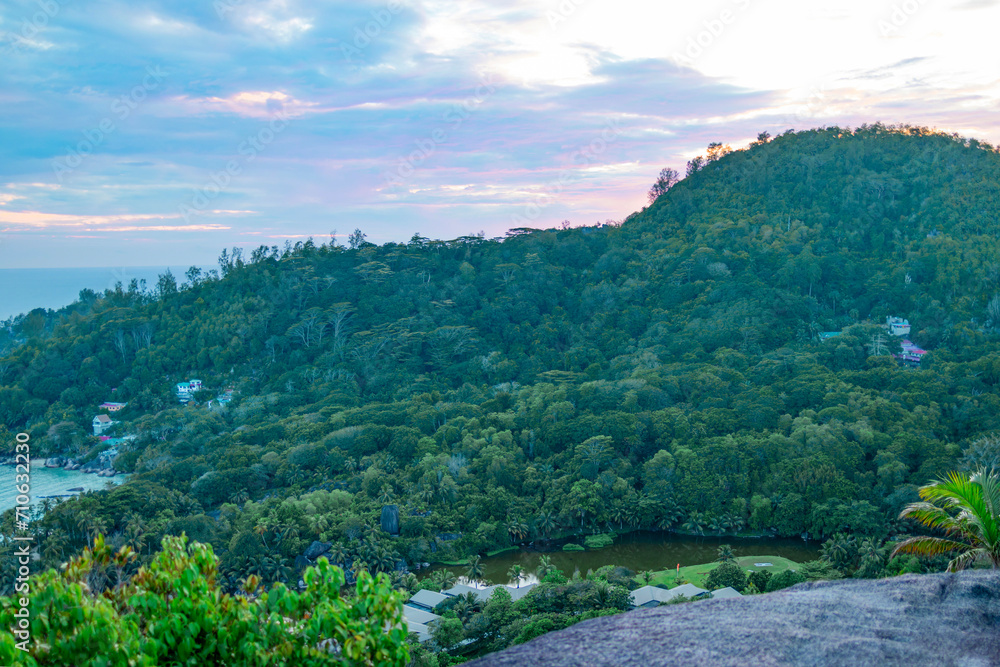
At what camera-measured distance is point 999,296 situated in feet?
96.0

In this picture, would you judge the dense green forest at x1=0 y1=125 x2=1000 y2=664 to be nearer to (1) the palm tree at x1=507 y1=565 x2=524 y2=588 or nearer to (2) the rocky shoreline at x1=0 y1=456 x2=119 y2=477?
(2) the rocky shoreline at x1=0 y1=456 x2=119 y2=477

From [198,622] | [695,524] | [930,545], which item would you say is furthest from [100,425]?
[930,545]

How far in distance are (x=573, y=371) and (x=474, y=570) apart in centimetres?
1399

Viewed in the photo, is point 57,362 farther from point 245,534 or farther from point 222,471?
point 245,534

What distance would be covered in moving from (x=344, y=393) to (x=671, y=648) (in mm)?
24476

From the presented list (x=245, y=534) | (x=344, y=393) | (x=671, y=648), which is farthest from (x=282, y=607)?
(x=344, y=393)

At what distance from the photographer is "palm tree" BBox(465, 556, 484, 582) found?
52.2 feet

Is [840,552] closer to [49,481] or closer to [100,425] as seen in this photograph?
[49,481]

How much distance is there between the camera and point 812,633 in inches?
164

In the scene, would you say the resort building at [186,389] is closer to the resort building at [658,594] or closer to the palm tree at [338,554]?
the palm tree at [338,554]

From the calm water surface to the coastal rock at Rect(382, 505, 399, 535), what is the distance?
4.51 feet

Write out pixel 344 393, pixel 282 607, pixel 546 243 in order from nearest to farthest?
pixel 282 607
pixel 344 393
pixel 546 243

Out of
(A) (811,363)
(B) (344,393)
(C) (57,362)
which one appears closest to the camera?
(A) (811,363)

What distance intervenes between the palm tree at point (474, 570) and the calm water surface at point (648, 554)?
0.18 metres
